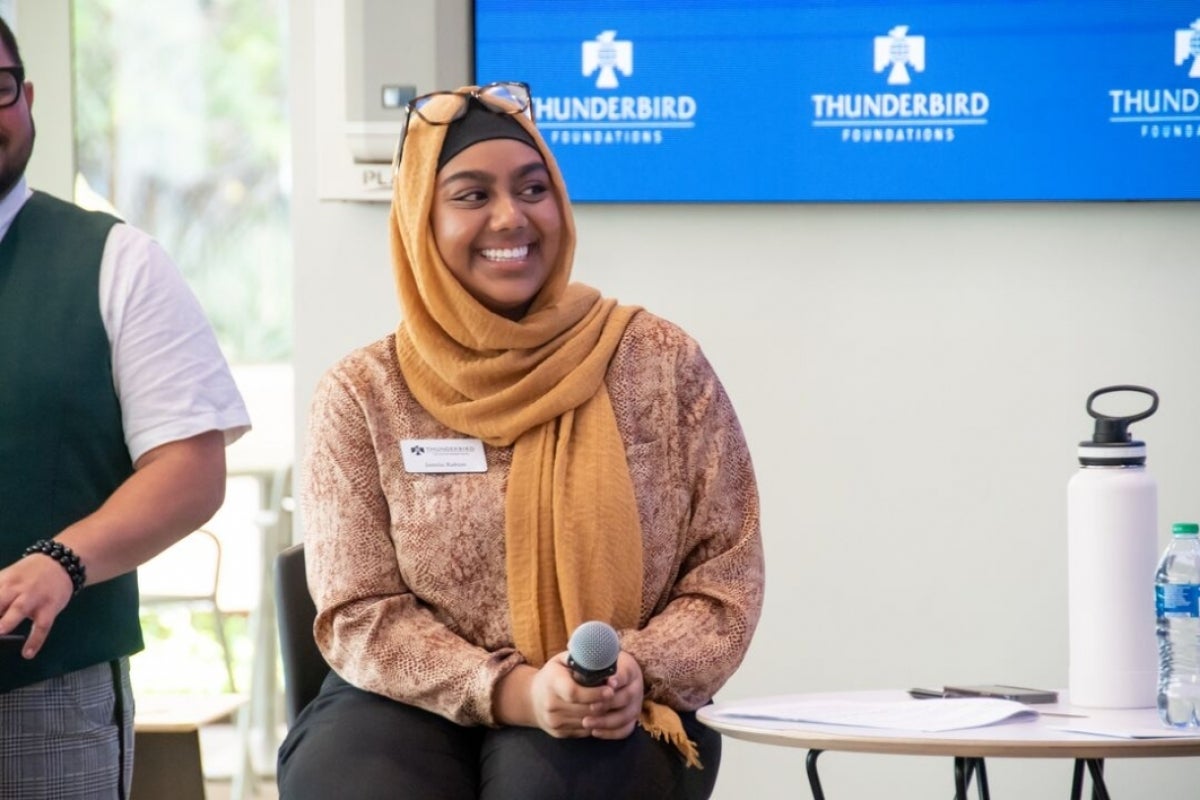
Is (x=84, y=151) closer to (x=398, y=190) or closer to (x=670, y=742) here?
(x=398, y=190)

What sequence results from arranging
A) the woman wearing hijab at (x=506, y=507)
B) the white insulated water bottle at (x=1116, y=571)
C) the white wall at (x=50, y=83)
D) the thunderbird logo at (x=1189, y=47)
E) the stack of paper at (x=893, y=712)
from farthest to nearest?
1. the white wall at (x=50, y=83)
2. the thunderbird logo at (x=1189, y=47)
3. the woman wearing hijab at (x=506, y=507)
4. the white insulated water bottle at (x=1116, y=571)
5. the stack of paper at (x=893, y=712)

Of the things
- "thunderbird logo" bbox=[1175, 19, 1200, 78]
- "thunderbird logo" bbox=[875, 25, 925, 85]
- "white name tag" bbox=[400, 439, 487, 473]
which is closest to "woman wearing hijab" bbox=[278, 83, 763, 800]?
"white name tag" bbox=[400, 439, 487, 473]

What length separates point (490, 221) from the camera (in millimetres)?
2268

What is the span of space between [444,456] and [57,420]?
1.76 feet

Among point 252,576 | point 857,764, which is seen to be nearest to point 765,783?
point 857,764

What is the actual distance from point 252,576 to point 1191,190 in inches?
122

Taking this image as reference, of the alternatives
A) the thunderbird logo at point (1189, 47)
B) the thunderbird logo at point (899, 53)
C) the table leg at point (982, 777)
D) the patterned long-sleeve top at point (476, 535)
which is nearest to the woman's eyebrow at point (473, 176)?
the patterned long-sleeve top at point (476, 535)

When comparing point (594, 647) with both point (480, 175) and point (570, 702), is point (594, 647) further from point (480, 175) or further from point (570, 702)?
point (480, 175)

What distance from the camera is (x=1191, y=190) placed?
311 centimetres

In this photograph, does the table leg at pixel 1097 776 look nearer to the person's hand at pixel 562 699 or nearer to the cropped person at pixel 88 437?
the person's hand at pixel 562 699

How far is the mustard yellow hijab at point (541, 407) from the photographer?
2.16 metres

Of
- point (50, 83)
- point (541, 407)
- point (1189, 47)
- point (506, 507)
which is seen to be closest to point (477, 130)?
point (541, 407)

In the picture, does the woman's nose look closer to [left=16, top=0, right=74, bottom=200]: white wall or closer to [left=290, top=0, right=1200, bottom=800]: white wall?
[left=290, top=0, right=1200, bottom=800]: white wall

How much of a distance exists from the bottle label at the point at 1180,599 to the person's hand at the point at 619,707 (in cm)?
64
